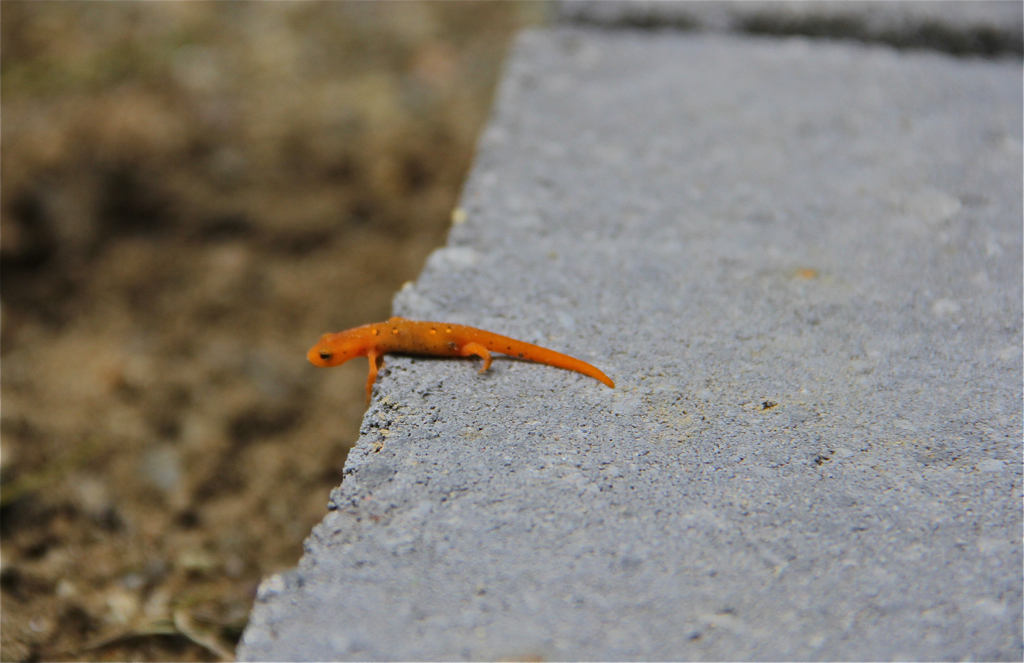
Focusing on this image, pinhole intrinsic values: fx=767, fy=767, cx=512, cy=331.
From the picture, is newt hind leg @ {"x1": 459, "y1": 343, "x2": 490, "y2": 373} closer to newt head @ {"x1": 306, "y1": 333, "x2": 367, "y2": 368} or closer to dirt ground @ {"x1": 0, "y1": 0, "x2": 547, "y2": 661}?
newt head @ {"x1": 306, "y1": 333, "x2": 367, "y2": 368}

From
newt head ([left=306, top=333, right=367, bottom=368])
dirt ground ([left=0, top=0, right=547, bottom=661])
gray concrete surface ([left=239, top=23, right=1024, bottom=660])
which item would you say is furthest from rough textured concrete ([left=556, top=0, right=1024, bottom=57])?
newt head ([left=306, top=333, right=367, bottom=368])

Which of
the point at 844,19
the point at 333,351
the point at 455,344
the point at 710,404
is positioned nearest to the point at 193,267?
the point at 333,351

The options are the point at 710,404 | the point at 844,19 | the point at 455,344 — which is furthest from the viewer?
the point at 844,19

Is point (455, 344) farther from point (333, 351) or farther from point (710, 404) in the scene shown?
point (710, 404)

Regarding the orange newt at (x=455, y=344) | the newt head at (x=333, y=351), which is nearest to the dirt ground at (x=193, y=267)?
the newt head at (x=333, y=351)

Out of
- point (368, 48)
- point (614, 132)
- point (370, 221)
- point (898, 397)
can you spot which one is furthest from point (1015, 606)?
point (368, 48)

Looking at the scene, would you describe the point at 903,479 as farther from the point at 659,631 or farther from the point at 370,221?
the point at 370,221
